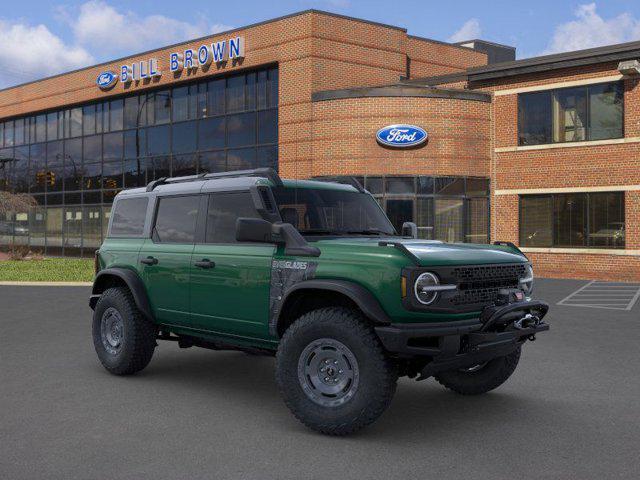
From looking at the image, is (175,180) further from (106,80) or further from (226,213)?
(106,80)

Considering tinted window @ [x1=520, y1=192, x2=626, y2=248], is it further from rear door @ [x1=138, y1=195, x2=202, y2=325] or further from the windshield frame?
rear door @ [x1=138, y1=195, x2=202, y2=325]

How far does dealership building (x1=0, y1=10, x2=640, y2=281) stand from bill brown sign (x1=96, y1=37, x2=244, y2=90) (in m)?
0.07

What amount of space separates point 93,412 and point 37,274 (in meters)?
20.2

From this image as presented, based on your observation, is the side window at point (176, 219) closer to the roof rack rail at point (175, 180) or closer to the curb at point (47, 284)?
the roof rack rail at point (175, 180)

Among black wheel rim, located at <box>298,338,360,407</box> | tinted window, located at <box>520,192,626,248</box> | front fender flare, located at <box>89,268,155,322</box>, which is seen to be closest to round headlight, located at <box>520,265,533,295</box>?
black wheel rim, located at <box>298,338,360,407</box>

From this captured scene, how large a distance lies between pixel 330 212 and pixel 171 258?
5.61 ft

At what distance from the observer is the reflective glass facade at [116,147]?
29328 millimetres

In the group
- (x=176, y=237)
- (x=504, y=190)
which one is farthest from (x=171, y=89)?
(x=176, y=237)

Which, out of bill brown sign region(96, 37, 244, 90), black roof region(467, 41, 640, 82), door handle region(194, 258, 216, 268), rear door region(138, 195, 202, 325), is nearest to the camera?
door handle region(194, 258, 216, 268)

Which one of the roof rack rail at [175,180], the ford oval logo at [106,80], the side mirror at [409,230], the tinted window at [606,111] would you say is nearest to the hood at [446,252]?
the side mirror at [409,230]

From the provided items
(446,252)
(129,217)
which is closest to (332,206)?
(446,252)

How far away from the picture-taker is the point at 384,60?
28.5 meters

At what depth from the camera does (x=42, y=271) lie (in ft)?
86.0

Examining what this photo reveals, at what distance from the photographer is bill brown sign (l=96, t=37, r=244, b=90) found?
1144 inches
